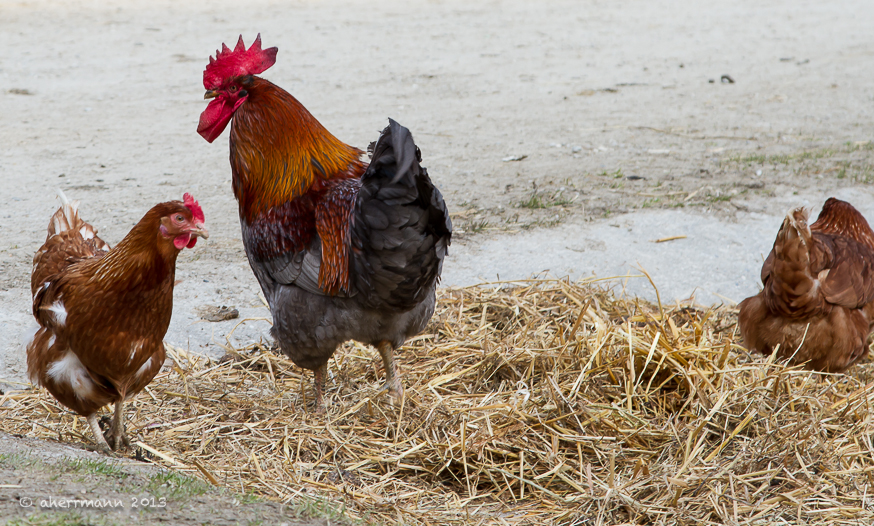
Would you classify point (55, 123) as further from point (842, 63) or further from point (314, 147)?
point (842, 63)

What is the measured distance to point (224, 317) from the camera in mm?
4688

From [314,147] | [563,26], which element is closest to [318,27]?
[563,26]

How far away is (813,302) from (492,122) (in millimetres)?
5637

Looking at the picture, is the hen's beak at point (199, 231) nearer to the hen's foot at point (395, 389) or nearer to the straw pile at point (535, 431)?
the straw pile at point (535, 431)

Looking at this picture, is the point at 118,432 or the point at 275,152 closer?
→ the point at 118,432

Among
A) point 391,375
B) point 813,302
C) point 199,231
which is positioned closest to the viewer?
point 199,231

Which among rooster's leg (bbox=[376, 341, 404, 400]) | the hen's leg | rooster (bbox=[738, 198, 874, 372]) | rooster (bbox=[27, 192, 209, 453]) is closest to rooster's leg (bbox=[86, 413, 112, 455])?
rooster (bbox=[27, 192, 209, 453])

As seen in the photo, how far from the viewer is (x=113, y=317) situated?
3172 mm

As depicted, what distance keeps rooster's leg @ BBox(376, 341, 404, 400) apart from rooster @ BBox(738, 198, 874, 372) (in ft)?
6.24

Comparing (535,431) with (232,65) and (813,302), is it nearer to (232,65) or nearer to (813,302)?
(813,302)

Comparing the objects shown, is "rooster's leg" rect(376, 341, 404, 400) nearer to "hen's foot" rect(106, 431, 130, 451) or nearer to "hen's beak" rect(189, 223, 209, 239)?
"hen's beak" rect(189, 223, 209, 239)

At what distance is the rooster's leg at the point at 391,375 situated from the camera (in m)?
3.71

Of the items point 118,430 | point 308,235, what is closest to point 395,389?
point 308,235

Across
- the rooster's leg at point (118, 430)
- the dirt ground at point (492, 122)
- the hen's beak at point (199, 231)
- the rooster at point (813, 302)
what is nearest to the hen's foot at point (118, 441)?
the rooster's leg at point (118, 430)
